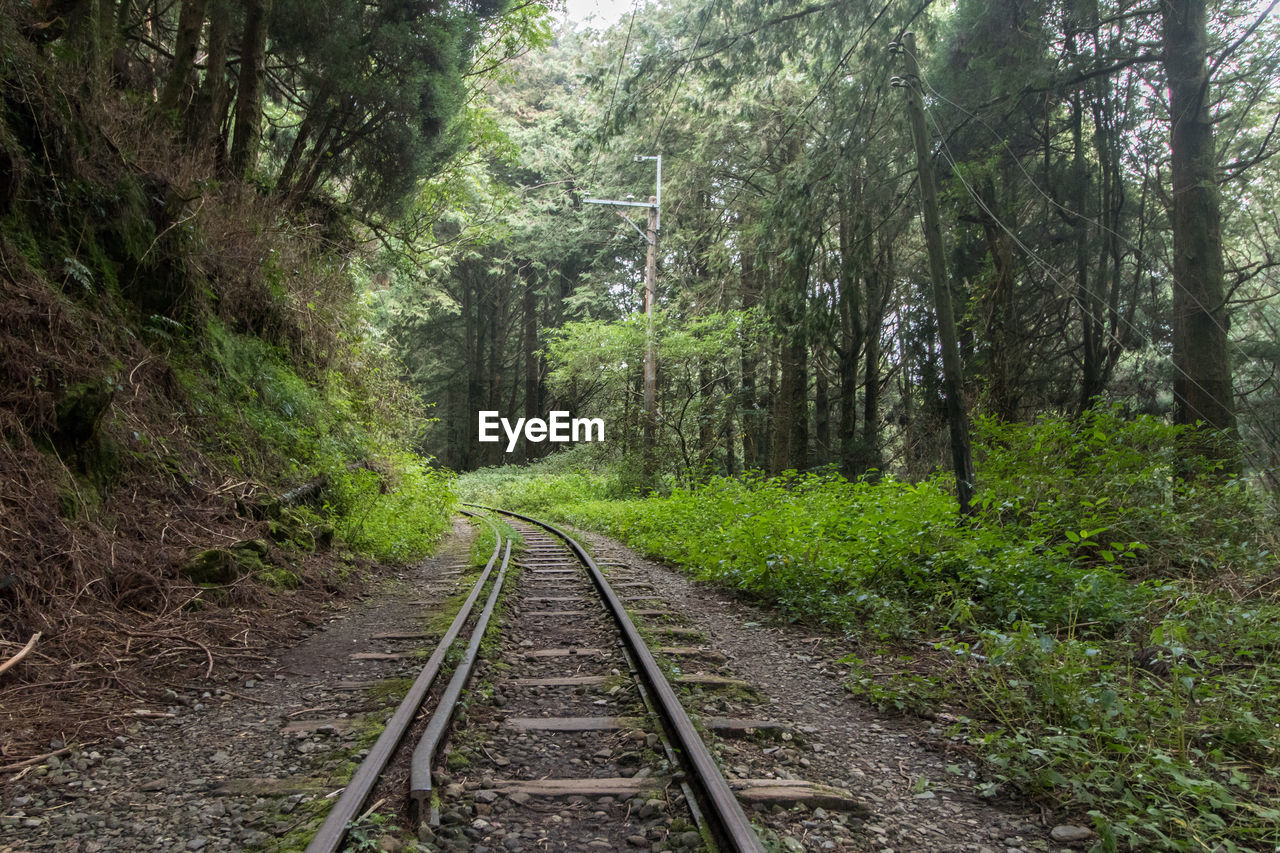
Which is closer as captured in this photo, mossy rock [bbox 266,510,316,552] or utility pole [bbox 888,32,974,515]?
mossy rock [bbox 266,510,316,552]

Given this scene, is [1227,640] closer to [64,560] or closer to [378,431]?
[64,560]

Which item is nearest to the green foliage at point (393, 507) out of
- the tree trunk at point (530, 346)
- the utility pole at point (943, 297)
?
the utility pole at point (943, 297)

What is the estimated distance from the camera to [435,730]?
336cm

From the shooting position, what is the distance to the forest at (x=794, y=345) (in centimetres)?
421

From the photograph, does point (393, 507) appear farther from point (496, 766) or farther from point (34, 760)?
point (496, 766)

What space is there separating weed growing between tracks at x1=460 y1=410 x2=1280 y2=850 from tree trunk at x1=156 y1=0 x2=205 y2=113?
891cm

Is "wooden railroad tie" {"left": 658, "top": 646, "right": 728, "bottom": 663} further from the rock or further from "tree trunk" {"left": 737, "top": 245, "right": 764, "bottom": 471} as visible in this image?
"tree trunk" {"left": 737, "top": 245, "right": 764, "bottom": 471}

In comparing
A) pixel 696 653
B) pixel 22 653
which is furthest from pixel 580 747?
pixel 22 653

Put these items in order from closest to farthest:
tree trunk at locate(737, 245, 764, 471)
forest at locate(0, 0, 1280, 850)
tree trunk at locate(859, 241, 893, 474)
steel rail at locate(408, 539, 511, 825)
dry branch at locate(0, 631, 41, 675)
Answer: steel rail at locate(408, 539, 511, 825)
dry branch at locate(0, 631, 41, 675)
forest at locate(0, 0, 1280, 850)
tree trunk at locate(859, 241, 893, 474)
tree trunk at locate(737, 245, 764, 471)

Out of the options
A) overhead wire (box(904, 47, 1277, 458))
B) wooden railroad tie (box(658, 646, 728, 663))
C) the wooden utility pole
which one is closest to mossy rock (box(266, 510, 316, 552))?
wooden railroad tie (box(658, 646, 728, 663))

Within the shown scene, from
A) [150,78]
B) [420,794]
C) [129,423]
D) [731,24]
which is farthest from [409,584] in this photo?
[731,24]

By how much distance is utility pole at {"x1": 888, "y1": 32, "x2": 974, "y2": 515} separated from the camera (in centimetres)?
722

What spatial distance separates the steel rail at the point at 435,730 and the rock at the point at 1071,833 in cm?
243

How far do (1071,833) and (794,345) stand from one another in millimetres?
9370
